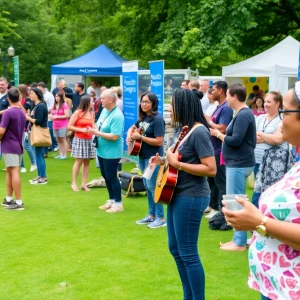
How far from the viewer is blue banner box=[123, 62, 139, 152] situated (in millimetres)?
12906

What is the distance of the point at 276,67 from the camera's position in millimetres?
14320

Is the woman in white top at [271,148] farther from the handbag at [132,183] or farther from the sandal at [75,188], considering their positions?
the sandal at [75,188]

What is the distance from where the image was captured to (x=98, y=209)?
9.07 metres

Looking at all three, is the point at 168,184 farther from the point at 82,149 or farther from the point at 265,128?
the point at 82,149

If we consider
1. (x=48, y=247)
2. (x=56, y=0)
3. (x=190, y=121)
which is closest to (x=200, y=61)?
(x=56, y=0)

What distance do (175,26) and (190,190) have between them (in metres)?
17.1

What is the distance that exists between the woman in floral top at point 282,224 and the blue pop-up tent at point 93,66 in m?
16.1

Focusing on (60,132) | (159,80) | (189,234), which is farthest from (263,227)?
(60,132)

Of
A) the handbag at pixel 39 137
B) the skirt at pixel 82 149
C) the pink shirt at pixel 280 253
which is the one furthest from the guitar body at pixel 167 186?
the handbag at pixel 39 137

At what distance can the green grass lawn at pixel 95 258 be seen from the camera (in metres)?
5.39

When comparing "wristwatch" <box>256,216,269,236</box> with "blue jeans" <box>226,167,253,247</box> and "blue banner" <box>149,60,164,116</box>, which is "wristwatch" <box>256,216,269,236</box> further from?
"blue banner" <box>149,60,164,116</box>

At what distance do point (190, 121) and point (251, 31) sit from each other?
2090cm

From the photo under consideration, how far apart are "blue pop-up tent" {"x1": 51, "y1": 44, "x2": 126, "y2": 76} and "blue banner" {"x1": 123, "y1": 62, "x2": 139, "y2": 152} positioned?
16.2ft

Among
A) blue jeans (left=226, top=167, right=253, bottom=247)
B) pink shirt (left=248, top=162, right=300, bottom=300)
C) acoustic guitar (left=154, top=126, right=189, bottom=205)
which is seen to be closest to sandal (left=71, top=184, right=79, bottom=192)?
blue jeans (left=226, top=167, right=253, bottom=247)
